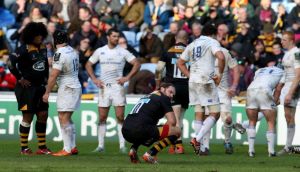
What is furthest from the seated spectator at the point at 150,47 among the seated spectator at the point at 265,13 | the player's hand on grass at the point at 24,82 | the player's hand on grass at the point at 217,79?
the player's hand on grass at the point at 217,79

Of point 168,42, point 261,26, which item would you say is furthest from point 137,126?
point 261,26

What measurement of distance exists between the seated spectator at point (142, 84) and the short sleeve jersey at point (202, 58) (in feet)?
25.9

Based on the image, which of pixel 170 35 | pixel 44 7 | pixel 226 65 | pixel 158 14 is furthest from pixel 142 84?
pixel 226 65

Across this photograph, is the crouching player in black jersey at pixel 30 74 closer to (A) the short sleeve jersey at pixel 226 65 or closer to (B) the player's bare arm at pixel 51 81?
(B) the player's bare arm at pixel 51 81

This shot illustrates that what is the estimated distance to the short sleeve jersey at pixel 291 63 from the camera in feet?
69.0

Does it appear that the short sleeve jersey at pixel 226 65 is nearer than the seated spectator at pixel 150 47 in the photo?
Yes

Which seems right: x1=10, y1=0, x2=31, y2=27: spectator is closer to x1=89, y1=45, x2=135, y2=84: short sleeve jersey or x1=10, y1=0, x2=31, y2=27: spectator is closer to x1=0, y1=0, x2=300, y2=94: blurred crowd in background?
x1=0, y1=0, x2=300, y2=94: blurred crowd in background

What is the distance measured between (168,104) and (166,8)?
51.6 ft

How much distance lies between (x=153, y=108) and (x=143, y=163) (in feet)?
2.97

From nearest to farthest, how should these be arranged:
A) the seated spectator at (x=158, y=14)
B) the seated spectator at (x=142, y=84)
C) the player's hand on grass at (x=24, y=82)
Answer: the player's hand on grass at (x=24, y=82)
the seated spectator at (x=142, y=84)
the seated spectator at (x=158, y=14)

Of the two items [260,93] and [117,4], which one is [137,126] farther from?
[117,4]

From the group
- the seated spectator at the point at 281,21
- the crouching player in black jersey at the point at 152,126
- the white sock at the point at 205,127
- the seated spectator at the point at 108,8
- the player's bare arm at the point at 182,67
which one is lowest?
the white sock at the point at 205,127

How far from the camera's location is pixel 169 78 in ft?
72.7

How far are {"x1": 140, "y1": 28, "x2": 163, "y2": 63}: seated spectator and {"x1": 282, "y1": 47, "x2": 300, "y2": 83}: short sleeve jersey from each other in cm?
929
